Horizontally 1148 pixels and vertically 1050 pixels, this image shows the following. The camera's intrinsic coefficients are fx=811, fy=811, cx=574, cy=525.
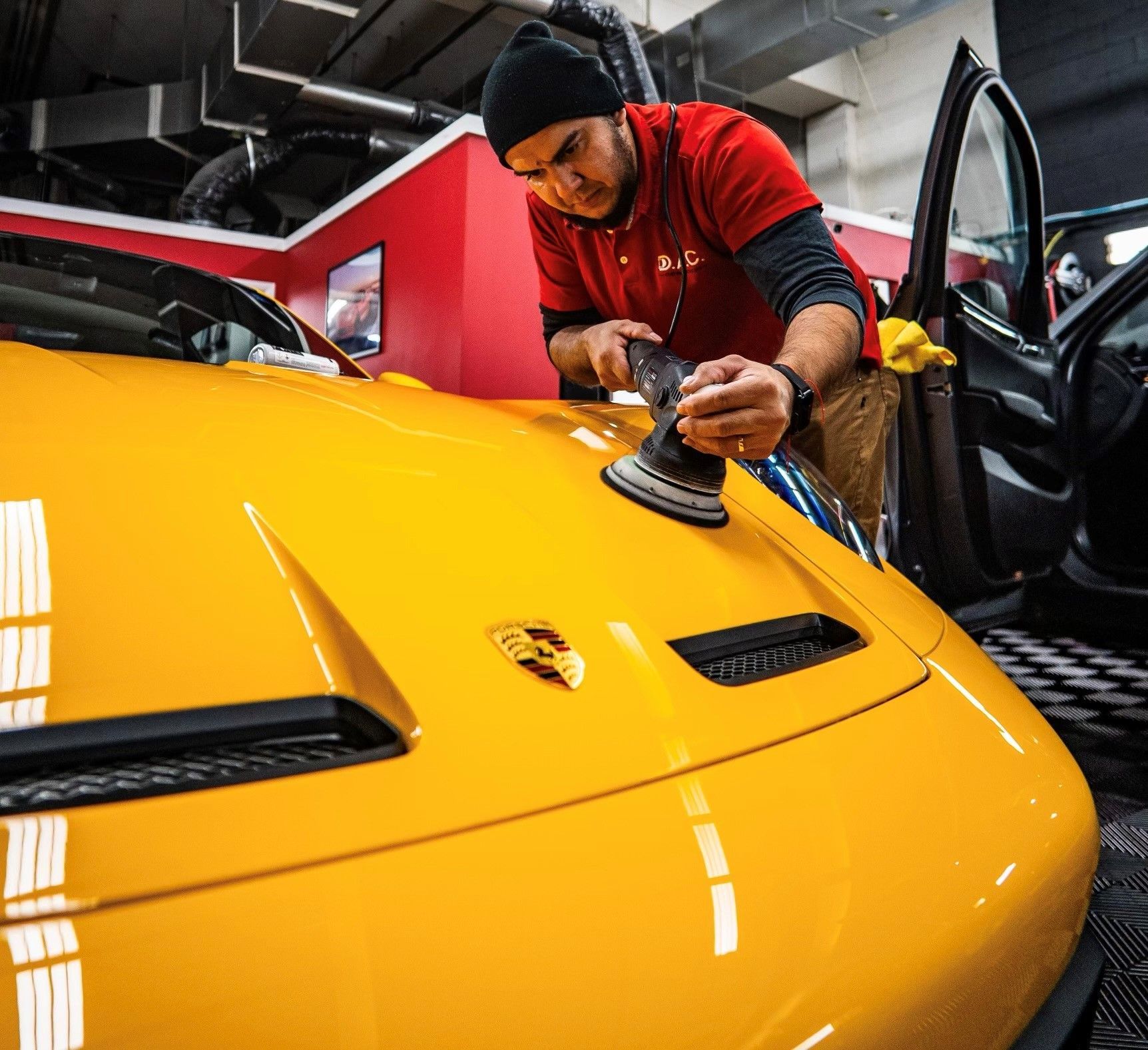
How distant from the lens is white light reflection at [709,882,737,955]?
403mm

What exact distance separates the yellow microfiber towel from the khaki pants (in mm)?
343

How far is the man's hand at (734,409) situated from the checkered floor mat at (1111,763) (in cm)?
78

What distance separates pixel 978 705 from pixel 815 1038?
37 centimetres

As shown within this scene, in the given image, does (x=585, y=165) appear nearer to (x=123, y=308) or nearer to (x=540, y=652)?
(x=123, y=308)

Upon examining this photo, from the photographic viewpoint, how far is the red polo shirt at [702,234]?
1152mm

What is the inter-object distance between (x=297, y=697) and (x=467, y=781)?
117mm

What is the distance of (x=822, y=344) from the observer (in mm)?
982

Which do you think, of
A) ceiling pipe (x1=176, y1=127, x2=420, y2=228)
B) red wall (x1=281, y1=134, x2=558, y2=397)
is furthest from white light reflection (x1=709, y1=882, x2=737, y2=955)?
ceiling pipe (x1=176, y1=127, x2=420, y2=228)

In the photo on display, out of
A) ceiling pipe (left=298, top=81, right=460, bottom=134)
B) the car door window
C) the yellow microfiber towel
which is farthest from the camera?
ceiling pipe (left=298, top=81, right=460, bottom=134)

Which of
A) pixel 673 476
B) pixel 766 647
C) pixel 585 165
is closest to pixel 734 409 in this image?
pixel 673 476

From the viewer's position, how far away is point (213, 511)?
58 cm

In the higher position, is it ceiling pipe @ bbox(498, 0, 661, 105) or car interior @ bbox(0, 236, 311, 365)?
ceiling pipe @ bbox(498, 0, 661, 105)

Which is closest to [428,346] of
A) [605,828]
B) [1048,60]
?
[605,828]

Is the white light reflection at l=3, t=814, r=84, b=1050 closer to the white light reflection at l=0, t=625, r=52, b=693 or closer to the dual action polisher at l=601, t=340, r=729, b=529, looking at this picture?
the white light reflection at l=0, t=625, r=52, b=693
